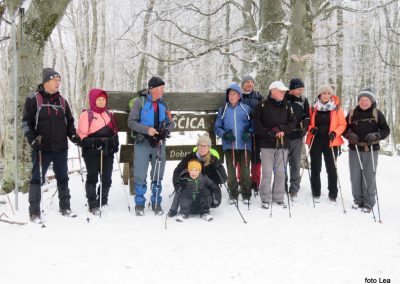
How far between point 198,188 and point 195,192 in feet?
0.25

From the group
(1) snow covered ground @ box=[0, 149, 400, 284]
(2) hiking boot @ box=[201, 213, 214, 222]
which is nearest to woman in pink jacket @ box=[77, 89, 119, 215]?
(1) snow covered ground @ box=[0, 149, 400, 284]

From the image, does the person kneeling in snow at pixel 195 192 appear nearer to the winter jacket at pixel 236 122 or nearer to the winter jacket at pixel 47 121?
the winter jacket at pixel 236 122

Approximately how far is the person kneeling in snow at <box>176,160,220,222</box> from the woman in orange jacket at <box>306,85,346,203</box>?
1.95m

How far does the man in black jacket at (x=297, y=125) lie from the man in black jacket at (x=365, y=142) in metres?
0.74

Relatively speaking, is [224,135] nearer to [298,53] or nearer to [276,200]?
[276,200]

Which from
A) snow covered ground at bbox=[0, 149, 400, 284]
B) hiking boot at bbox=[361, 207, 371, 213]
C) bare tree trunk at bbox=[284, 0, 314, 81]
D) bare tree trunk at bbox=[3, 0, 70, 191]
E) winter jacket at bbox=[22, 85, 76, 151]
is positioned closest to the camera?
snow covered ground at bbox=[0, 149, 400, 284]

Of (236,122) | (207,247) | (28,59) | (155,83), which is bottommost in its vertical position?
(207,247)

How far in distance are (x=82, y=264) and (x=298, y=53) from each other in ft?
21.6

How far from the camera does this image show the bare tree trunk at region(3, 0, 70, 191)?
271 inches

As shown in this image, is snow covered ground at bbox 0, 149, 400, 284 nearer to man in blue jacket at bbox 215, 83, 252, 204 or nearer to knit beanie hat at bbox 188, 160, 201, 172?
man in blue jacket at bbox 215, 83, 252, 204

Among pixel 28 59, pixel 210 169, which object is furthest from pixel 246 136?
pixel 28 59

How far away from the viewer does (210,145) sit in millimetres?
6117

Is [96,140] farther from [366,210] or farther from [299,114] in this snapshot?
[366,210]

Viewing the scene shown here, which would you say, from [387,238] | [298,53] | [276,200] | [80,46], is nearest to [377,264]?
[387,238]
